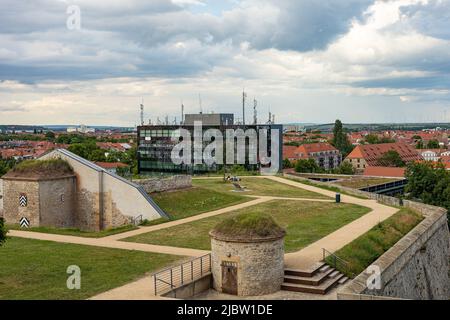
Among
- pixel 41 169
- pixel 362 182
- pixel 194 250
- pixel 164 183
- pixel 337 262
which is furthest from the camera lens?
pixel 362 182

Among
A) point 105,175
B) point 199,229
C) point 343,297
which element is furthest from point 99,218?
point 343,297

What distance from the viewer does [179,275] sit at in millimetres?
18453

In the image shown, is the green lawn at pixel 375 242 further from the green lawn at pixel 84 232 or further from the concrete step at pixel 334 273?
the green lawn at pixel 84 232

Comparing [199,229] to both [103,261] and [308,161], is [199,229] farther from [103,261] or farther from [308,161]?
[308,161]

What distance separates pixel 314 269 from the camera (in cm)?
1930

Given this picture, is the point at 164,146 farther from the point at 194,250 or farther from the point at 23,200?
the point at 194,250

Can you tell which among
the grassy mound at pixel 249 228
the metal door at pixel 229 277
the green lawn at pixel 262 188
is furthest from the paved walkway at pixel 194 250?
the green lawn at pixel 262 188

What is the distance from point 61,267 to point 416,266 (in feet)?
51.2

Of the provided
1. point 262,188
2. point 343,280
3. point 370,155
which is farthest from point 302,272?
point 370,155

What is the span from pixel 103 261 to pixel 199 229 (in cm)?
703

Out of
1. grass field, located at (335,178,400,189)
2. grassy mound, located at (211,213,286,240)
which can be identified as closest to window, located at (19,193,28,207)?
grassy mound, located at (211,213,286,240)

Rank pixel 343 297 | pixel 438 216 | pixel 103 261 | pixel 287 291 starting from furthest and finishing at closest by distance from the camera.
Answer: pixel 438 216, pixel 103 261, pixel 287 291, pixel 343 297

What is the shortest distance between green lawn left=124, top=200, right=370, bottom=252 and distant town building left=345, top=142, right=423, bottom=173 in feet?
241

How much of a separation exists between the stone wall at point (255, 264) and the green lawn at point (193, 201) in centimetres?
1253
